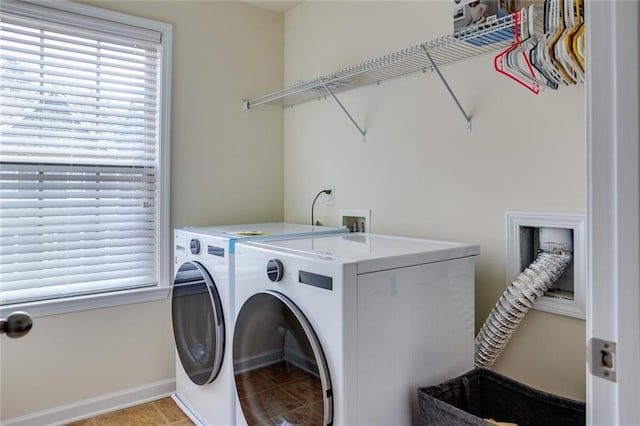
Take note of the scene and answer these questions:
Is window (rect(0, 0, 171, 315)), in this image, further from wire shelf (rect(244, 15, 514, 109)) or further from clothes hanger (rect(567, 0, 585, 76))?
clothes hanger (rect(567, 0, 585, 76))

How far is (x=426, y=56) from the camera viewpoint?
1.74 m

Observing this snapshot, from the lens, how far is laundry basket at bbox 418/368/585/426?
1.23 metres

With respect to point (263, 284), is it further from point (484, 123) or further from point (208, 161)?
point (208, 161)

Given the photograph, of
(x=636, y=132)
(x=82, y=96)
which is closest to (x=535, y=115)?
(x=636, y=132)

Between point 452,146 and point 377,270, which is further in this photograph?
point 452,146

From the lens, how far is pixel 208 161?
8.61 ft

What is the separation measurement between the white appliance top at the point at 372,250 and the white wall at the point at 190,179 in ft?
3.44

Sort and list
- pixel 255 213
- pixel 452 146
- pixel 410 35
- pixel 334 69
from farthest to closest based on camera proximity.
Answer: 1. pixel 255 213
2. pixel 334 69
3. pixel 410 35
4. pixel 452 146

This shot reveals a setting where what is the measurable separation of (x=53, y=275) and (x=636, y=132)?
242 cm

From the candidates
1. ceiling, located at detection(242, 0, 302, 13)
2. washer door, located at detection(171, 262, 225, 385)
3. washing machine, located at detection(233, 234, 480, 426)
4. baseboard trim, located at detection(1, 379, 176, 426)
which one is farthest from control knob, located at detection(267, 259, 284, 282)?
ceiling, located at detection(242, 0, 302, 13)

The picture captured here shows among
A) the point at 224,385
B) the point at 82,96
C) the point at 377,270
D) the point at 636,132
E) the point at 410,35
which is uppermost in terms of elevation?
the point at 410,35

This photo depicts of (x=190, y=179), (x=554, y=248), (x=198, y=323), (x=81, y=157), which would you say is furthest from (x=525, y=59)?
(x=81, y=157)

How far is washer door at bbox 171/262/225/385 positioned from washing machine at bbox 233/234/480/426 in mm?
231

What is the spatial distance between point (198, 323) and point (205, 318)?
11 centimetres
